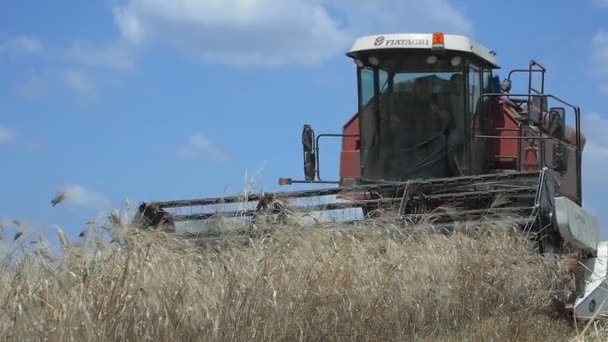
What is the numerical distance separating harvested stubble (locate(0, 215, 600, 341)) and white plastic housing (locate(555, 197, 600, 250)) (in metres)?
0.42

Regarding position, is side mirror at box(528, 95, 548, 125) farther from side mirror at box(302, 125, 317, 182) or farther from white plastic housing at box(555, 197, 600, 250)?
side mirror at box(302, 125, 317, 182)

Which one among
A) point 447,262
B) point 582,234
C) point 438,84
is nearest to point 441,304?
point 447,262

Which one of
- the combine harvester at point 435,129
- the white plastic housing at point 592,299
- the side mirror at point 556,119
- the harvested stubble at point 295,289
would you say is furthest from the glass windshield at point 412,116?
the harvested stubble at point 295,289

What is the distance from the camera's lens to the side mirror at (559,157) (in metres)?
10.2

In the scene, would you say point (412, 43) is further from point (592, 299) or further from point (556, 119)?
point (592, 299)

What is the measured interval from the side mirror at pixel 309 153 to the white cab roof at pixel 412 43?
104 cm

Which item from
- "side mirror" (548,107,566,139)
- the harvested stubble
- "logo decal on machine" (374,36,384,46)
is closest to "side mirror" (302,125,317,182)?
"logo decal on machine" (374,36,384,46)

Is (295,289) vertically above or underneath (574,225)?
underneath

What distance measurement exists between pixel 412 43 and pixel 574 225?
9.94 ft

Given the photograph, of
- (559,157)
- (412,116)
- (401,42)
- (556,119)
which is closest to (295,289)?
(556,119)

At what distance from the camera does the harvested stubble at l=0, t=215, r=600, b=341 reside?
436cm

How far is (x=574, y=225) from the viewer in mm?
8227

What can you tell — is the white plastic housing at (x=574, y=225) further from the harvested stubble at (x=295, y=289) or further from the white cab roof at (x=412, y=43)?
the white cab roof at (x=412, y=43)

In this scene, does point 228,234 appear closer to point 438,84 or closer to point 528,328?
point 528,328
